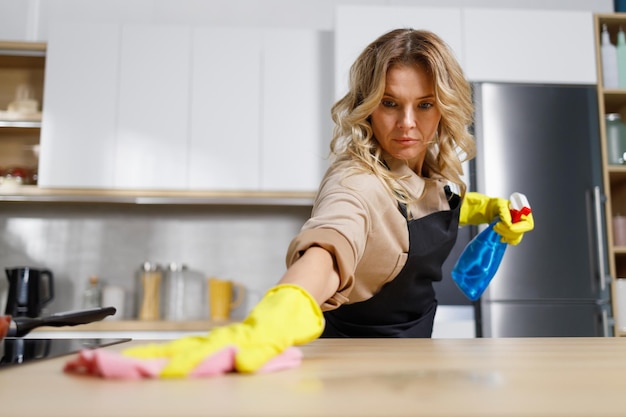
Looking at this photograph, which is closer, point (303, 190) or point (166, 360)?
point (166, 360)

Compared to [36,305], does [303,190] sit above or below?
above

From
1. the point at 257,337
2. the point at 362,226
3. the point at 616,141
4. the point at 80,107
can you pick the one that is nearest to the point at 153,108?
the point at 80,107

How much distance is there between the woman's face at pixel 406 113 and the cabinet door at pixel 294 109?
1.62 meters

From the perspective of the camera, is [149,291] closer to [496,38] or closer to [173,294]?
[173,294]

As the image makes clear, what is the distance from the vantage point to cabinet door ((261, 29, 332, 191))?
2.77m

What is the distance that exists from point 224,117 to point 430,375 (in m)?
2.45

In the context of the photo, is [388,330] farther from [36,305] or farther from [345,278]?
[36,305]

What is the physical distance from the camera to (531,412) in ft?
1.06

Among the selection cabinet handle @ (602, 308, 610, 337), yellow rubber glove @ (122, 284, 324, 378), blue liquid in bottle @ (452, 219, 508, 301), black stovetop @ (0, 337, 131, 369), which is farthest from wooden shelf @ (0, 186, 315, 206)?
yellow rubber glove @ (122, 284, 324, 378)

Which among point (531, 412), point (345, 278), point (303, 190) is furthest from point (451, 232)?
point (303, 190)

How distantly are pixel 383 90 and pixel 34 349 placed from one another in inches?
27.2

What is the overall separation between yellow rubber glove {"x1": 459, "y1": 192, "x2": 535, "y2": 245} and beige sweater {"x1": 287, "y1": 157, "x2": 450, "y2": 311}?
141 mm

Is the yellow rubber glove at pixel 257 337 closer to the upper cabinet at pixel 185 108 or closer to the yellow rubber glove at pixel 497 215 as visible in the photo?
the yellow rubber glove at pixel 497 215

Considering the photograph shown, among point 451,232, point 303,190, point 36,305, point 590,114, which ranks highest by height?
point 590,114
